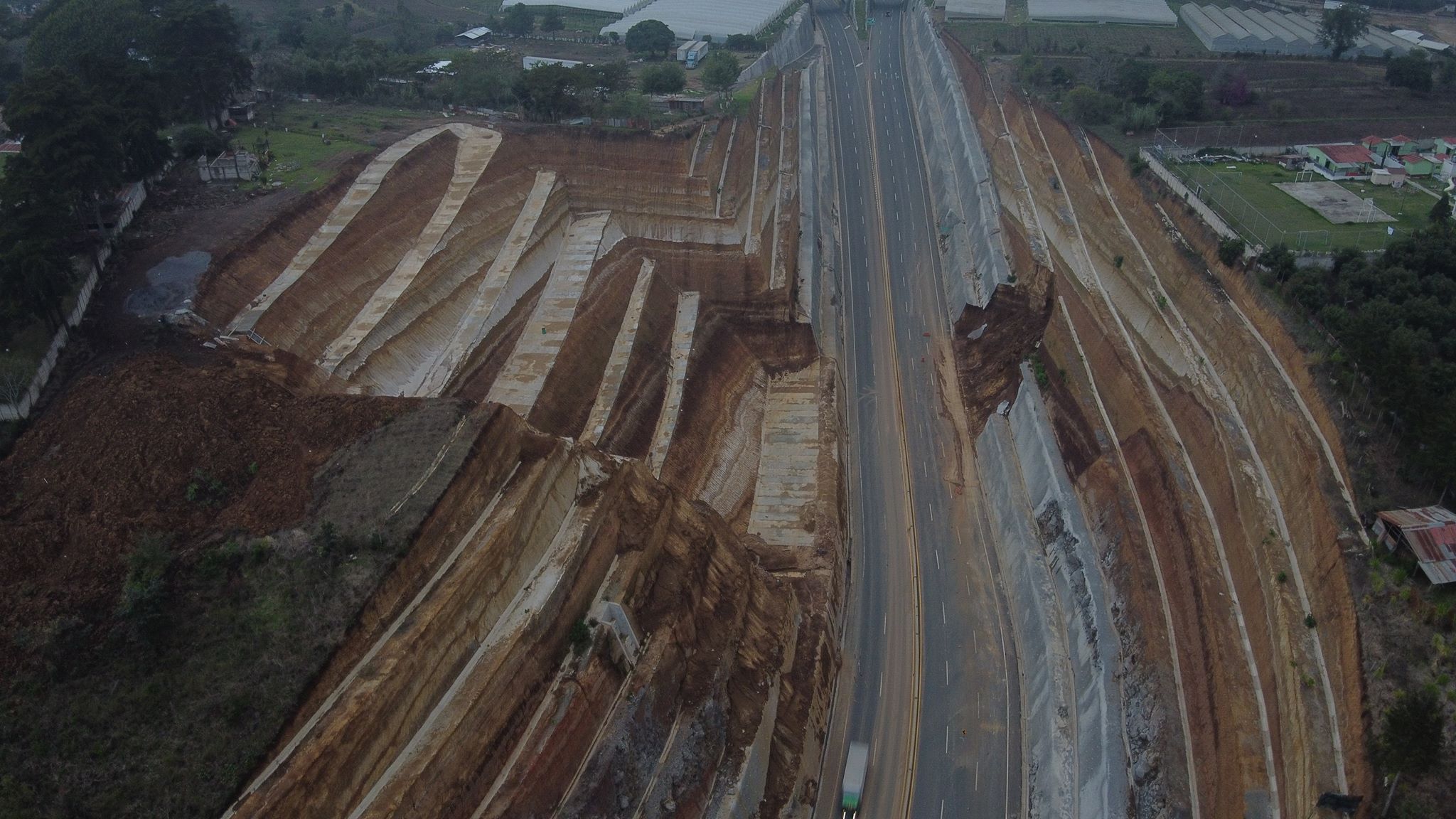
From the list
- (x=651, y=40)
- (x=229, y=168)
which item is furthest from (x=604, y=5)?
(x=229, y=168)

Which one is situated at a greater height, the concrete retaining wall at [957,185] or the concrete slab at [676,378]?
the concrete retaining wall at [957,185]

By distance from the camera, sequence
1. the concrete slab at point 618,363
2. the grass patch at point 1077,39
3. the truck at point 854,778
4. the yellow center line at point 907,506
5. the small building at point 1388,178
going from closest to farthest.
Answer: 1. the truck at point 854,778
2. the yellow center line at point 907,506
3. the concrete slab at point 618,363
4. the small building at point 1388,178
5. the grass patch at point 1077,39

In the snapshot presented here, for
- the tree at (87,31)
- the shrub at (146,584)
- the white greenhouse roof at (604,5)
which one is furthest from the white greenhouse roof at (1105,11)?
the shrub at (146,584)

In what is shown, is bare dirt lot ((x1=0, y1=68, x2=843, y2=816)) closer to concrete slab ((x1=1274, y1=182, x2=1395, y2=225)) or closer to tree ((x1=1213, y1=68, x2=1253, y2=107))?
concrete slab ((x1=1274, y1=182, x2=1395, y2=225))

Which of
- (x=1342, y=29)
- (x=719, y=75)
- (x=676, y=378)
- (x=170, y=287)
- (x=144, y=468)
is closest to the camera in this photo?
(x=144, y=468)

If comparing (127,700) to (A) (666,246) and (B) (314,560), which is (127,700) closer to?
(B) (314,560)

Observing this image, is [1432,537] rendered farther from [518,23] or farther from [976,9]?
[518,23]

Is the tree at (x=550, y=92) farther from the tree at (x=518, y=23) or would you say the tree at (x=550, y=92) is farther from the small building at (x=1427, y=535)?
the small building at (x=1427, y=535)
